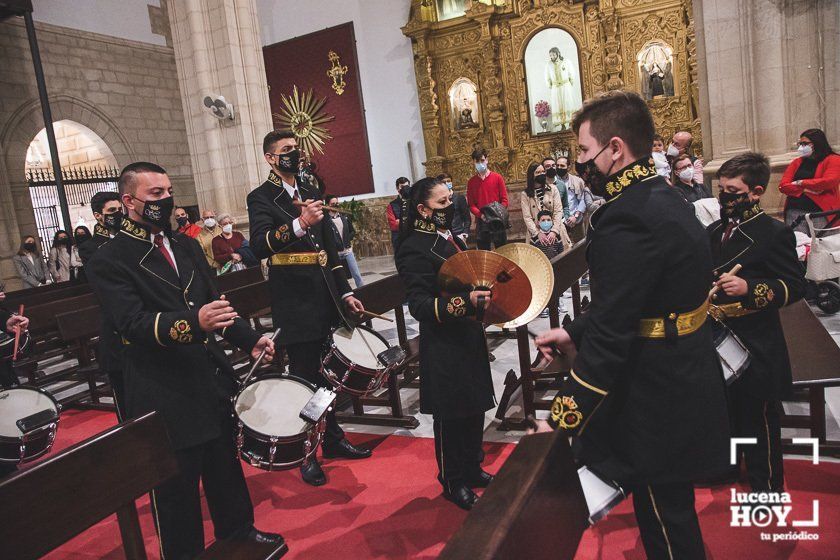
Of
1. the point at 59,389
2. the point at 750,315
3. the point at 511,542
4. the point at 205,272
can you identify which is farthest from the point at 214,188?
the point at 511,542

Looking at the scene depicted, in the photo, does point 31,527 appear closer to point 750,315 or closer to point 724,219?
point 750,315

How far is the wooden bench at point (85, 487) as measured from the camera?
1.82 metres

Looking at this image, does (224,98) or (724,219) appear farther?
(224,98)

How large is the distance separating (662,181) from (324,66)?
15.3 meters

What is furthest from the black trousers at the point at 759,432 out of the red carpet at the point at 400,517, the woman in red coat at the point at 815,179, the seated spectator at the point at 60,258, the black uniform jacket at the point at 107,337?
the seated spectator at the point at 60,258

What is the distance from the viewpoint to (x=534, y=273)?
3.05 meters

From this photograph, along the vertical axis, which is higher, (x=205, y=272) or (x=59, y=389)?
(x=205, y=272)

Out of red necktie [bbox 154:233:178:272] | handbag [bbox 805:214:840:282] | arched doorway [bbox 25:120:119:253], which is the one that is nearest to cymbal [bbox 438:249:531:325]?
red necktie [bbox 154:233:178:272]

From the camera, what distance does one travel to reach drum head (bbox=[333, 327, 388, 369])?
3.42 metres

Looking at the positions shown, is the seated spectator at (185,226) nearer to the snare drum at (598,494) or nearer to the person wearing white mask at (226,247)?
the person wearing white mask at (226,247)

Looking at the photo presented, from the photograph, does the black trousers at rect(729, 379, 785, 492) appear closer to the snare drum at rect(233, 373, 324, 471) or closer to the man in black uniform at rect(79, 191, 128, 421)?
the snare drum at rect(233, 373, 324, 471)

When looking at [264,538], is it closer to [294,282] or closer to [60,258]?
[294,282]

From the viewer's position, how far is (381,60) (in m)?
15.2

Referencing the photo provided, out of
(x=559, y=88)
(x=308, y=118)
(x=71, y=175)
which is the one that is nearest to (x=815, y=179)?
(x=559, y=88)
